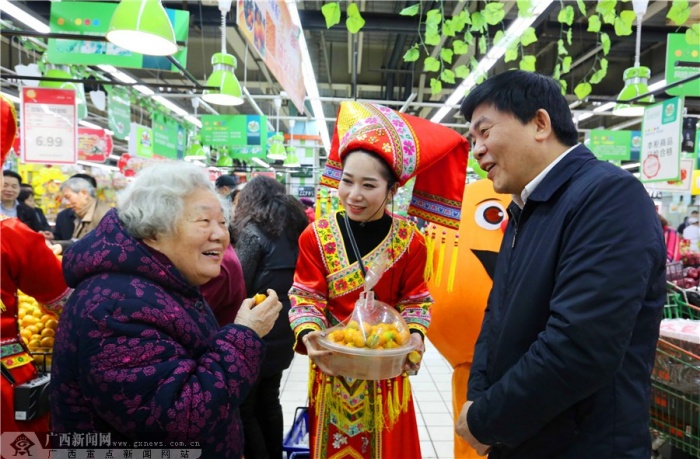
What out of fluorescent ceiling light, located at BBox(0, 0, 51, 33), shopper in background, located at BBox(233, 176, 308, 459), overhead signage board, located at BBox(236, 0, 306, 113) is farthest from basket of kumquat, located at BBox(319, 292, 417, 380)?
fluorescent ceiling light, located at BBox(0, 0, 51, 33)

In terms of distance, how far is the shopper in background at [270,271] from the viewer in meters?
2.80

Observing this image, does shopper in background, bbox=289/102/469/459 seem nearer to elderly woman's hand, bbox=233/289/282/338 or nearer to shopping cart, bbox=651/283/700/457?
elderly woman's hand, bbox=233/289/282/338

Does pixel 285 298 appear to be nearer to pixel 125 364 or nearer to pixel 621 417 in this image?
pixel 125 364

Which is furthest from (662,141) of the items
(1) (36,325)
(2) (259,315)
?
(1) (36,325)

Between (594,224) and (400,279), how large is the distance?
37.5 inches

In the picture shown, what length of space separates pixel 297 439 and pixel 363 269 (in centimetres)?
183

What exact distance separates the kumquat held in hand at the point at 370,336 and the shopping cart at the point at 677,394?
1.11 meters

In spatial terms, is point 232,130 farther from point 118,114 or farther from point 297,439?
point 297,439

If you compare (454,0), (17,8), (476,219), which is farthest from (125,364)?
(454,0)

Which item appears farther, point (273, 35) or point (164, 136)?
point (164, 136)

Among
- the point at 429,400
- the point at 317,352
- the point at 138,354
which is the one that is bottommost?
the point at 429,400

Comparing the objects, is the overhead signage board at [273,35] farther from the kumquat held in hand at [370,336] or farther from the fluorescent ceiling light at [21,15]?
the fluorescent ceiling light at [21,15]

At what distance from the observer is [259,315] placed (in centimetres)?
144

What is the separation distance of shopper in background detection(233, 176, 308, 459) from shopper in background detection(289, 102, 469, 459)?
90 centimetres
